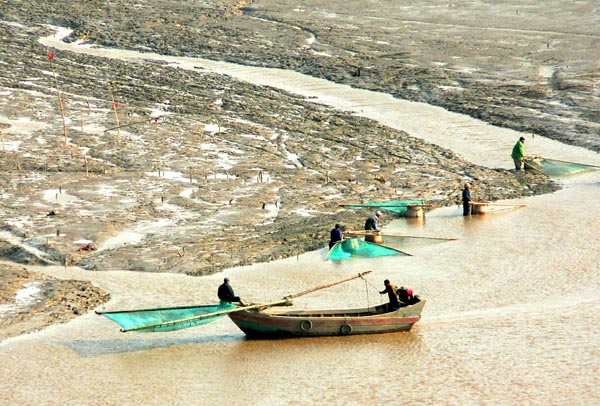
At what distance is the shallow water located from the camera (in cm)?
1605

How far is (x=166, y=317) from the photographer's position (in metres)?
18.3

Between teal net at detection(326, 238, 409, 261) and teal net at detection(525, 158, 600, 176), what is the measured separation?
978cm

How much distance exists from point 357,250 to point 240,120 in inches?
568

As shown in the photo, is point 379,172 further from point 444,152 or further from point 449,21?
point 449,21

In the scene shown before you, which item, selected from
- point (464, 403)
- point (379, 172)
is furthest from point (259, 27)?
point (464, 403)

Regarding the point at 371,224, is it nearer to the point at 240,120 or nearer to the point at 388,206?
the point at 388,206

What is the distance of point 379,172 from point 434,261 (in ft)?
27.0

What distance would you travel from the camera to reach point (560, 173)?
103 ft

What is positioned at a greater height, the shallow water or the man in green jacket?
the man in green jacket

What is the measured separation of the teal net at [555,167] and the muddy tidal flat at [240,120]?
794 millimetres

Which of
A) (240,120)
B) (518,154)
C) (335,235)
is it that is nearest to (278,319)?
(335,235)

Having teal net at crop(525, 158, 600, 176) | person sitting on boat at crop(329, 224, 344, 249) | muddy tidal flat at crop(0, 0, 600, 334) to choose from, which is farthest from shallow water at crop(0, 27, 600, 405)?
teal net at crop(525, 158, 600, 176)

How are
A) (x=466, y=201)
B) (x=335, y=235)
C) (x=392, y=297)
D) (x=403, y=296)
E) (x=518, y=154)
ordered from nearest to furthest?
(x=392, y=297) < (x=403, y=296) < (x=335, y=235) < (x=466, y=201) < (x=518, y=154)

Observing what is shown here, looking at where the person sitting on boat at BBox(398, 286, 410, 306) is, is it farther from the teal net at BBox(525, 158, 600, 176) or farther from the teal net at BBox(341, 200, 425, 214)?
the teal net at BBox(525, 158, 600, 176)
